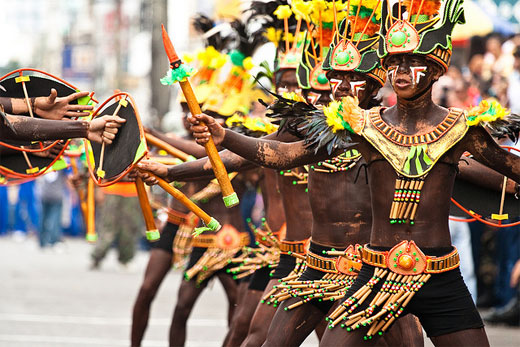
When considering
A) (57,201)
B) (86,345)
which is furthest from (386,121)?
(57,201)

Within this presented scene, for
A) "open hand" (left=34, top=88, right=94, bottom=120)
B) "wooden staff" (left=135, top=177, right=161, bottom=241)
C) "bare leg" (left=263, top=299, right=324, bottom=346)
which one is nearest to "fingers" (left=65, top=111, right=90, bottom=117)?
"open hand" (left=34, top=88, right=94, bottom=120)

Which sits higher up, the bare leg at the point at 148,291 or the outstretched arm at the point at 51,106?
the outstretched arm at the point at 51,106

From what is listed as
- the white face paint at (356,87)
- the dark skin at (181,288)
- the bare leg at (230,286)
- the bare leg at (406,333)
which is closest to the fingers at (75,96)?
the white face paint at (356,87)

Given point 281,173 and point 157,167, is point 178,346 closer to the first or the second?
point 281,173

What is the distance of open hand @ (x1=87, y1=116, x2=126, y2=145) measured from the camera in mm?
5766

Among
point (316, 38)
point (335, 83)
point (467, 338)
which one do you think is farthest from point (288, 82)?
point (467, 338)

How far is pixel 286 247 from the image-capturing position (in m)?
6.64

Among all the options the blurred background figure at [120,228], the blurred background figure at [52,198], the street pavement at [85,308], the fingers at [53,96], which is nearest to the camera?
the fingers at [53,96]

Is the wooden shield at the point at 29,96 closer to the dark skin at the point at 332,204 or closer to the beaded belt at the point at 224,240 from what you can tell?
the dark skin at the point at 332,204

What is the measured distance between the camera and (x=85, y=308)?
40.8ft

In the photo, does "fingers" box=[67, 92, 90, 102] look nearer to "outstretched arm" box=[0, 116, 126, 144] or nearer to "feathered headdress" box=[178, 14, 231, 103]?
"outstretched arm" box=[0, 116, 126, 144]

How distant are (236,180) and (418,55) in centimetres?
398

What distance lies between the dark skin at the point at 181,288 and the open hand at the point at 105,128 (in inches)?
129

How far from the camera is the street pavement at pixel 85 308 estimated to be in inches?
402
